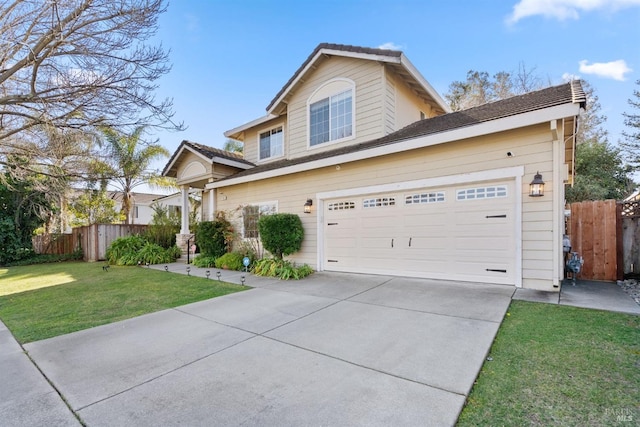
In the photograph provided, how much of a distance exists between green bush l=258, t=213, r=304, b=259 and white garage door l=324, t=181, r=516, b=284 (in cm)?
93

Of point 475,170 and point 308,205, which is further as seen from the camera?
point 308,205

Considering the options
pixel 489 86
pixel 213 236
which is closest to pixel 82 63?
Result: pixel 213 236

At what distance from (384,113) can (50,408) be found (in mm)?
8775

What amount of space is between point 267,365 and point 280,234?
573 cm

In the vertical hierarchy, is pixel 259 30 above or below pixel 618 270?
above

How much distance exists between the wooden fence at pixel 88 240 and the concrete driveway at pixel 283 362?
38.4 feet

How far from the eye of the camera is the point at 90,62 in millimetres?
6332

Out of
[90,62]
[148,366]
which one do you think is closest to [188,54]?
[90,62]

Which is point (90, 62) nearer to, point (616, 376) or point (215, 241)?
point (215, 241)

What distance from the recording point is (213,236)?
1072 centimetres

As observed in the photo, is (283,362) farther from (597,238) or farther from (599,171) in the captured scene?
(599,171)

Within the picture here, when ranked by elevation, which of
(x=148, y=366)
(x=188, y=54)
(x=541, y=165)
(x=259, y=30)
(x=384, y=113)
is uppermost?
(x=259, y=30)

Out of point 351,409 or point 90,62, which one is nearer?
point 351,409

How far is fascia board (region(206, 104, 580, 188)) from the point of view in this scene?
5.16 meters
